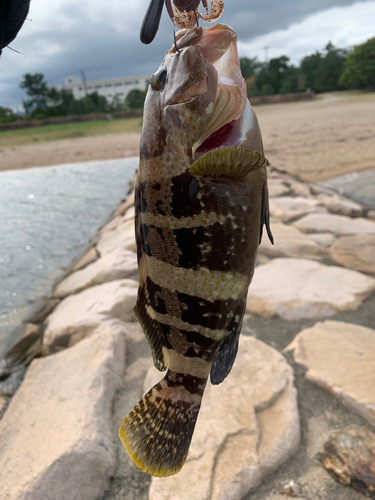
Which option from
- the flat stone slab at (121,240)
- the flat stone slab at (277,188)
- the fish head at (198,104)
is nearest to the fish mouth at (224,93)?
the fish head at (198,104)

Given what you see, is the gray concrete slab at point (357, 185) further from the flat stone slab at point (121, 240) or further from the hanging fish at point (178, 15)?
the hanging fish at point (178, 15)

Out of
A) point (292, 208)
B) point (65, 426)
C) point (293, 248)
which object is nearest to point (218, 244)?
point (65, 426)

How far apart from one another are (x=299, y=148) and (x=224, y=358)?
1398 cm

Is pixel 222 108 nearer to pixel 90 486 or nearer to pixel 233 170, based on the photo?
pixel 233 170

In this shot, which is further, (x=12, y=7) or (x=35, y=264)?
(x=35, y=264)

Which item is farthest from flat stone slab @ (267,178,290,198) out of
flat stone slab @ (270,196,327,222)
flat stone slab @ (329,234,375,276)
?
flat stone slab @ (329,234,375,276)

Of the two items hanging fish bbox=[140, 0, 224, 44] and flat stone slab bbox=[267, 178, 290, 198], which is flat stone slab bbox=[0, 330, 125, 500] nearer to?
hanging fish bbox=[140, 0, 224, 44]

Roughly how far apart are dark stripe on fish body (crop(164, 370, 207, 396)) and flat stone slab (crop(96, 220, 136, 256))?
364 centimetres

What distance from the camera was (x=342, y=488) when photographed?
6.13ft

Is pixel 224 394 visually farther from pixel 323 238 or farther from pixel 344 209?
pixel 344 209

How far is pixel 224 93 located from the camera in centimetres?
111

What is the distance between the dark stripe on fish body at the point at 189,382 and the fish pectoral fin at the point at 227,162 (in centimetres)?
74

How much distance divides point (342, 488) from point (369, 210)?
5538 millimetres

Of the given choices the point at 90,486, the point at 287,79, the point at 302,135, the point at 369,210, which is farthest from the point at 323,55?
the point at 90,486
